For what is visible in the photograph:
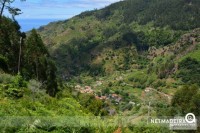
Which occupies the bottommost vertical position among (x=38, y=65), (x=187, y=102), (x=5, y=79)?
(x=5, y=79)

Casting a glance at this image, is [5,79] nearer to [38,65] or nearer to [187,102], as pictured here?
[187,102]

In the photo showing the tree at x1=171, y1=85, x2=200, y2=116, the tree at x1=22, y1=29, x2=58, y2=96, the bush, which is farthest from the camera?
the tree at x1=22, y1=29, x2=58, y2=96

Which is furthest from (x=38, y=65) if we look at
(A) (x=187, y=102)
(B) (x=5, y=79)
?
(B) (x=5, y=79)

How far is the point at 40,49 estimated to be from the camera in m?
45.5

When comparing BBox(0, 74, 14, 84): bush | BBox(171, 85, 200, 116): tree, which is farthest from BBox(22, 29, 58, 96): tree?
BBox(0, 74, 14, 84): bush

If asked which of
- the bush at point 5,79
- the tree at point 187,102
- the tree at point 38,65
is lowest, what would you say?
the bush at point 5,79

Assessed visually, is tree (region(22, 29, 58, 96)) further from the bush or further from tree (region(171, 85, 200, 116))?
the bush

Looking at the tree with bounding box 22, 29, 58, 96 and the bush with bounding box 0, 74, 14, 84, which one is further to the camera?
the tree with bounding box 22, 29, 58, 96

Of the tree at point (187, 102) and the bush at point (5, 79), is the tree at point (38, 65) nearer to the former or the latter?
the tree at point (187, 102)

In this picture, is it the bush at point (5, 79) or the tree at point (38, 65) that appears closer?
the bush at point (5, 79)

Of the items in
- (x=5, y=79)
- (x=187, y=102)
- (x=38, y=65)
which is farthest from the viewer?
(x=38, y=65)

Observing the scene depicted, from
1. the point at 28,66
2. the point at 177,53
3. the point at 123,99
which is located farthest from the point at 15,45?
the point at 177,53

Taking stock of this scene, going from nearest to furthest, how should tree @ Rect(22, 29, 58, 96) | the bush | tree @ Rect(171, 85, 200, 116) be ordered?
the bush
tree @ Rect(171, 85, 200, 116)
tree @ Rect(22, 29, 58, 96)

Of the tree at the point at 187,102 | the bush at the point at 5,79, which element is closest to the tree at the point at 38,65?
the tree at the point at 187,102
